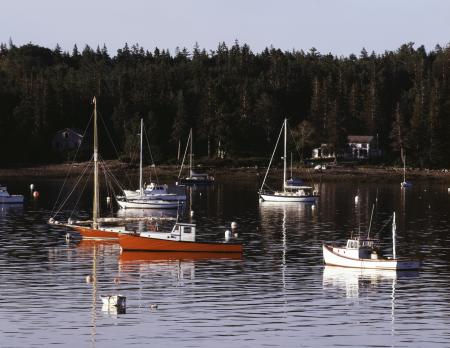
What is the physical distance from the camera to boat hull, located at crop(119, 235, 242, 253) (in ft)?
287

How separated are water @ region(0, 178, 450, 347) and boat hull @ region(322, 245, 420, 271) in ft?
2.62

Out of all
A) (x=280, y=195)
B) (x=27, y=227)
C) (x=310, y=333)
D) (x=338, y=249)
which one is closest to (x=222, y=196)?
(x=280, y=195)

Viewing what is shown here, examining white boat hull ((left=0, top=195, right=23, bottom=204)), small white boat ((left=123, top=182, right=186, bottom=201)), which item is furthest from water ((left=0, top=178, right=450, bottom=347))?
white boat hull ((left=0, top=195, right=23, bottom=204))

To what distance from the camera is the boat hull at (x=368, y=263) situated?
3083 inches

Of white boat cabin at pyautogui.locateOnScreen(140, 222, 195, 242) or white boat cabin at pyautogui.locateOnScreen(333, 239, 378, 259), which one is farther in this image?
white boat cabin at pyautogui.locateOnScreen(140, 222, 195, 242)

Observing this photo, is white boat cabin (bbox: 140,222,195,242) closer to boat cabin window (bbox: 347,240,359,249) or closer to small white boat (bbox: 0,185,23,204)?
boat cabin window (bbox: 347,240,359,249)

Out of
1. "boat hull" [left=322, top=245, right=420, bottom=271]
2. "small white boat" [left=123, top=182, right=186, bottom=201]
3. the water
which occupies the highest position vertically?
"small white boat" [left=123, top=182, right=186, bottom=201]

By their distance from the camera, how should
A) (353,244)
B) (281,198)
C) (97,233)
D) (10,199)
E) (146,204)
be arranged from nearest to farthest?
(353,244), (97,233), (146,204), (10,199), (281,198)

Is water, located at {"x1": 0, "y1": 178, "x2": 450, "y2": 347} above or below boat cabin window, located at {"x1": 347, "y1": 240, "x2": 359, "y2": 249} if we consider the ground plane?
below

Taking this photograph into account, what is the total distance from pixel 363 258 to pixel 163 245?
1724cm

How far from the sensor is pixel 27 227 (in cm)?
11575

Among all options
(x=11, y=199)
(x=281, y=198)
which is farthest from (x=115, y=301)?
(x=281, y=198)

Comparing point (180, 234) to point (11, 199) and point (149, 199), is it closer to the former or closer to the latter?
point (149, 199)

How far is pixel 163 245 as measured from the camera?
87.7 m
